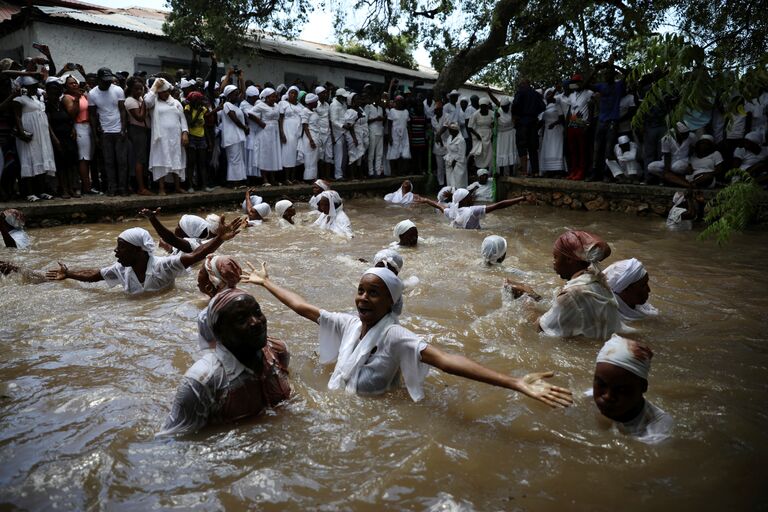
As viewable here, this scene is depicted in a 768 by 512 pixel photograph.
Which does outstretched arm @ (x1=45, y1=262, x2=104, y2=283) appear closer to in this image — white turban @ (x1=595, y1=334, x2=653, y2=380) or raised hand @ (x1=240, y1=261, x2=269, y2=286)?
raised hand @ (x1=240, y1=261, x2=269, y2=286)

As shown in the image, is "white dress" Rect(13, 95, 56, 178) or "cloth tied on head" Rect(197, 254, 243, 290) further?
"white dress" Rect(13, 95, 56, 178)

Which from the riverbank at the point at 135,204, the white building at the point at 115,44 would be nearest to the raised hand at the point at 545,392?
the riverbank at the point at 135,204

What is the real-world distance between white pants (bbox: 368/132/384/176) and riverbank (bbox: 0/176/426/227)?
876 millimetres

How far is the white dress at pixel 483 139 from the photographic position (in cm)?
1438

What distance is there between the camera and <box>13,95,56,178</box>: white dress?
949cm

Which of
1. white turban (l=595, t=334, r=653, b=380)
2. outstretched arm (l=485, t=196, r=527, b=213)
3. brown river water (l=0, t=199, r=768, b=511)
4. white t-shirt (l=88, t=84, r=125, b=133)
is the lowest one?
brown river water (l=0, t=199, r=768, b=511)

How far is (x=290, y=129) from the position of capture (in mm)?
13461

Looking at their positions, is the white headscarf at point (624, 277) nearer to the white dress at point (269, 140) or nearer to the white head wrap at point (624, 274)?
the white head wrap at point (624, 274)

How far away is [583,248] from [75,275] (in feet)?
15.5

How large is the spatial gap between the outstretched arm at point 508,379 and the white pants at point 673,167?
9.12 metres

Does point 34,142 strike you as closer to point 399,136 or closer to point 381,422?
point 399,136

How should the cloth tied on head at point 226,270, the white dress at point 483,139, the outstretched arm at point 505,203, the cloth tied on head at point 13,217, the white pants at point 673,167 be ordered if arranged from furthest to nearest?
the white dress at point 483,139 < the white pants at point 673,167 < the outstretched arm at point 505,203 < the cloth tied on head at point 13,217 < the cloth tied on head at point 226,270

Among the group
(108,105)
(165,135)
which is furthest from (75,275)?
Answer: (165,135)

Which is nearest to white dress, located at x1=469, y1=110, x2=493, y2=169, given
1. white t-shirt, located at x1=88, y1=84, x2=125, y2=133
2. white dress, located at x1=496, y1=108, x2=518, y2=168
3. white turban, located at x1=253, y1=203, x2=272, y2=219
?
white dress, located at x1=496, y1=108, x2=518, y2=168
